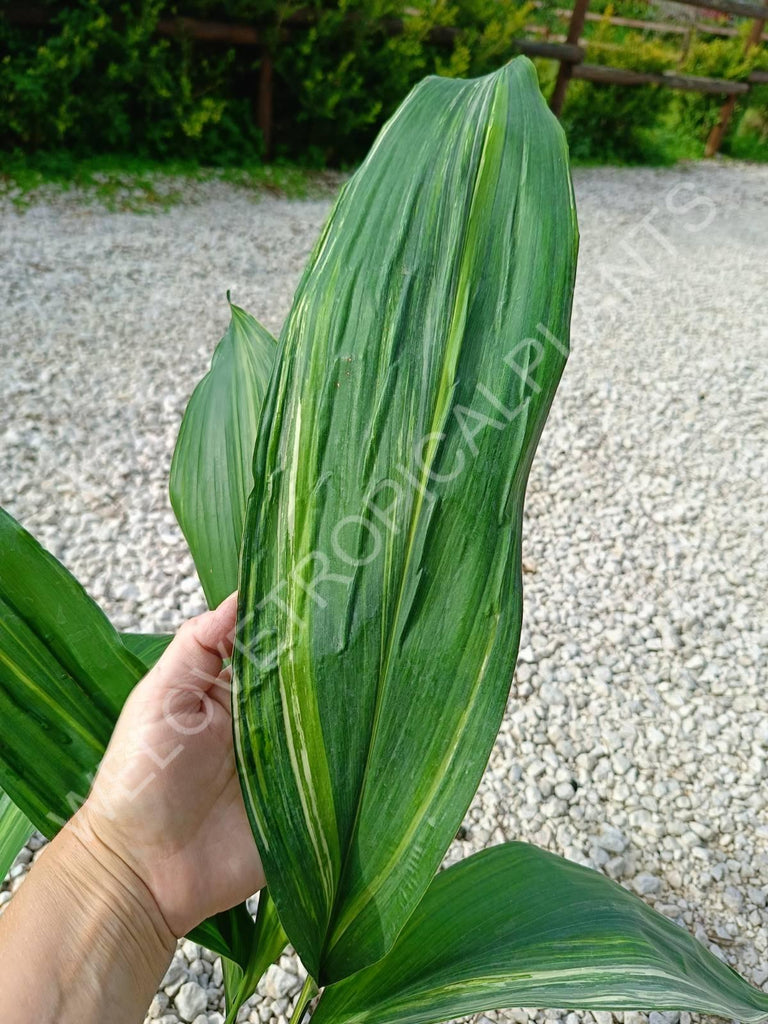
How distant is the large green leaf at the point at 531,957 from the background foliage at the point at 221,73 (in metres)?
3.43

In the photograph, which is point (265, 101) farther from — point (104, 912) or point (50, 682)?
point (104, 912)

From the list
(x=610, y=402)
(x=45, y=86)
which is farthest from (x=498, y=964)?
(x=45, y=86)

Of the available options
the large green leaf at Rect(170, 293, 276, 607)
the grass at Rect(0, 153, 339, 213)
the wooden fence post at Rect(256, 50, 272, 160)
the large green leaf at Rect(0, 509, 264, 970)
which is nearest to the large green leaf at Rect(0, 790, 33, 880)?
the large green leaf at Rect(0, 509, 264, 970)

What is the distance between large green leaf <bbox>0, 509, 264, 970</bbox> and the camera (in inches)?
24.8

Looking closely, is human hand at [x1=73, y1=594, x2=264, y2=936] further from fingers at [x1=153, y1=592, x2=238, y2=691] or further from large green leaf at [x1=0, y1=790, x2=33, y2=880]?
large green leaf at [x1=0, y1=790, x2=33, y2=880]

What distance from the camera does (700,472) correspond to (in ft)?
7.23

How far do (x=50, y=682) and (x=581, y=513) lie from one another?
1.57 m

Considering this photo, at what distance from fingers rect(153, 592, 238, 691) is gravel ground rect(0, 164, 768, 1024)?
0.60 metres

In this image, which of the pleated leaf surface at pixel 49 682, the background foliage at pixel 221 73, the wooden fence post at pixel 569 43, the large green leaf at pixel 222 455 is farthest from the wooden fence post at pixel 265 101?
the pleated leaf surface at pixel 49 682

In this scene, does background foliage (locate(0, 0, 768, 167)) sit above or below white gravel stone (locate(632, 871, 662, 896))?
above

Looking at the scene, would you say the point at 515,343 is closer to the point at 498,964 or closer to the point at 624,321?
the point at 498,964

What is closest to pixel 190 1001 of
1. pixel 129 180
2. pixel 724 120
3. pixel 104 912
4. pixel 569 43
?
pixel 104 912

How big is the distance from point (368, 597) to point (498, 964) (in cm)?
36

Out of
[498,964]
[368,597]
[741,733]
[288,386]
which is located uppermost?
[288,386]
